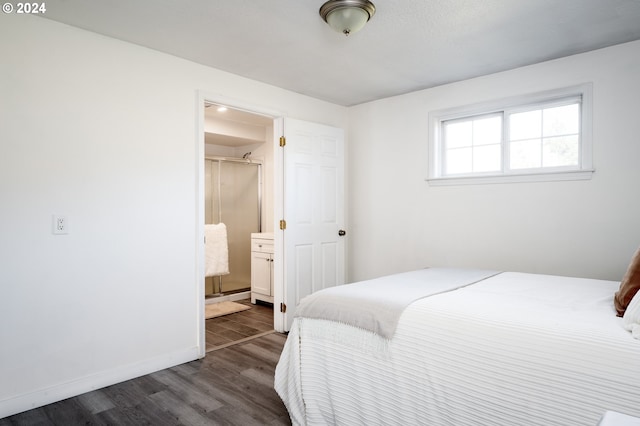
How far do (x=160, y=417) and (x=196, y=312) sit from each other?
97 centimetres

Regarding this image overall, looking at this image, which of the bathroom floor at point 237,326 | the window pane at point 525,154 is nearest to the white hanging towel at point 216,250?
the bathroom floor at point 237,326

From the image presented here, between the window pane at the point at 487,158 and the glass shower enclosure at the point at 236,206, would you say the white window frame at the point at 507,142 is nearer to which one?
the window pane at the point at 487,158

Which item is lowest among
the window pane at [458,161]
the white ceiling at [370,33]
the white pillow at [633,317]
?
the white pillow at [633,317]

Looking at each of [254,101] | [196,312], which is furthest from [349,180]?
[196,312]

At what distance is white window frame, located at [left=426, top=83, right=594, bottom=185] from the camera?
9.45 ft

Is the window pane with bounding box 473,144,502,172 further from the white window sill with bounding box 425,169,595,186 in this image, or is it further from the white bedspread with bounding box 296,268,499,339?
the white bedspread with bounding box 296,268,499,339

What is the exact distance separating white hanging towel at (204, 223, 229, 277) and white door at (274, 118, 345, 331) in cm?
140

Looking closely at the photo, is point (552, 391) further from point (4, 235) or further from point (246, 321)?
point (246, 321)

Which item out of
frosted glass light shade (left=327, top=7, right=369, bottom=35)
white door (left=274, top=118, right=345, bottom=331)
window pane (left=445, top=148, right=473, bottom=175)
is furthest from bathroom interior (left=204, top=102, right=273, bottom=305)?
frosted glass light shade (left=327, top=7, right=369, bottom=35)

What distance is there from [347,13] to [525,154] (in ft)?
6.71

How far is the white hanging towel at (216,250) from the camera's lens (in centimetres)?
477

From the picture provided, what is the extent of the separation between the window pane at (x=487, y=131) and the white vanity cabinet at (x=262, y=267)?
248 cm

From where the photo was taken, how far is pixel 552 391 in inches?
51.2

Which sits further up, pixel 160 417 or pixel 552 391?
pixel 552 391
